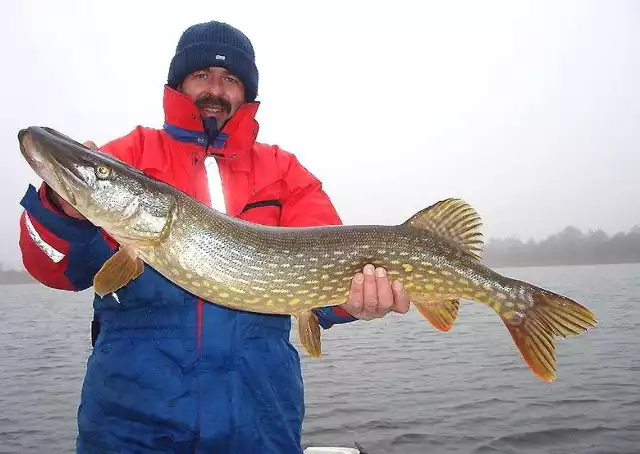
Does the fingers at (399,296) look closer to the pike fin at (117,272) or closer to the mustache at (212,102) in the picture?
the pike fin at (117,272)

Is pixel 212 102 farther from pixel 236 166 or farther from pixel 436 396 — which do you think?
pixel 436 396

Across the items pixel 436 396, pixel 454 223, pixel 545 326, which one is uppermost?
pixel 454 223

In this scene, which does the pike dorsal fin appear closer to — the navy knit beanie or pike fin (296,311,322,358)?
pike fin (296,311,322,358)

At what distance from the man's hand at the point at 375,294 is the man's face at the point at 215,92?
1.26m

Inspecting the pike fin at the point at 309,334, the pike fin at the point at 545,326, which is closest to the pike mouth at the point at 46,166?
the pike fin at the point at 309,334

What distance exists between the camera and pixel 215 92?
3.20 m

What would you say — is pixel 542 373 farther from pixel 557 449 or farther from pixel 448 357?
pixel 448 357

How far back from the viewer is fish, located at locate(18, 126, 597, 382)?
2338 mm

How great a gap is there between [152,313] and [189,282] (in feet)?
0.75

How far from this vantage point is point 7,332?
19734mm

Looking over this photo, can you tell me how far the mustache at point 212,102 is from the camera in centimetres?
312

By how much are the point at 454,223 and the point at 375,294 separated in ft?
2.11

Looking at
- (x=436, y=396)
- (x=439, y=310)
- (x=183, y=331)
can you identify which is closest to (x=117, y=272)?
(x=183, y=331)

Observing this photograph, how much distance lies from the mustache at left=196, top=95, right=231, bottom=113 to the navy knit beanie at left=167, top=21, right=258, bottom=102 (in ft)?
0.75
